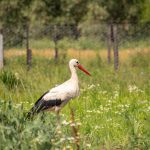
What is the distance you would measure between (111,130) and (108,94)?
3.29 metres

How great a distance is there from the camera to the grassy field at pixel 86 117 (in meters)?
5.51

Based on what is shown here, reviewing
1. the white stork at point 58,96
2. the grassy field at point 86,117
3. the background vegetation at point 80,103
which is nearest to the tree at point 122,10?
Result: the background vegetation at point 80,103

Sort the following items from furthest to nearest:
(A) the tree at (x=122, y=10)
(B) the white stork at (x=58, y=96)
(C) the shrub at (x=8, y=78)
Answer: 1. (A) the tree at (x=122, y=10)
2. (C) the shrub at (x=8, y=78)
3. (B) the white stork at (x=58, y=96)

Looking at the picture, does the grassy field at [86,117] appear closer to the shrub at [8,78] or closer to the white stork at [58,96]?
the shrub at [8,78]

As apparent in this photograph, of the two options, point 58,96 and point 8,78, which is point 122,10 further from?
point 58,96

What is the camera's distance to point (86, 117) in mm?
9039

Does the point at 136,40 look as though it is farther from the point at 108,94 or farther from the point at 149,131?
the point at 149,131

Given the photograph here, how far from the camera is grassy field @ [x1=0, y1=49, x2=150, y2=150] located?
5512mm

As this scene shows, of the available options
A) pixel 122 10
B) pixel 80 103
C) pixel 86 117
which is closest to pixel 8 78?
pixel 80 103

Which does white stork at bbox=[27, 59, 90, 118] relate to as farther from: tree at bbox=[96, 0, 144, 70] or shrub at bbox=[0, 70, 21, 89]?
tree at bbox=[96, 0, 144, 70]

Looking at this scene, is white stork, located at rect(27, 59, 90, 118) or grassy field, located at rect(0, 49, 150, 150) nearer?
grassy field, located at rect(0, 49, 150, 150)

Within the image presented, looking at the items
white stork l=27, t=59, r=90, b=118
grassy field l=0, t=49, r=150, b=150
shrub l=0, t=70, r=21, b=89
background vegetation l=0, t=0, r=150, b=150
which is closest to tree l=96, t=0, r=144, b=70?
background vegetation l=0, t=0, r=150, b=150

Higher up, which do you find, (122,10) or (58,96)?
(58,96)

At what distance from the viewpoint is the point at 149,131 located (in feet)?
22.6
